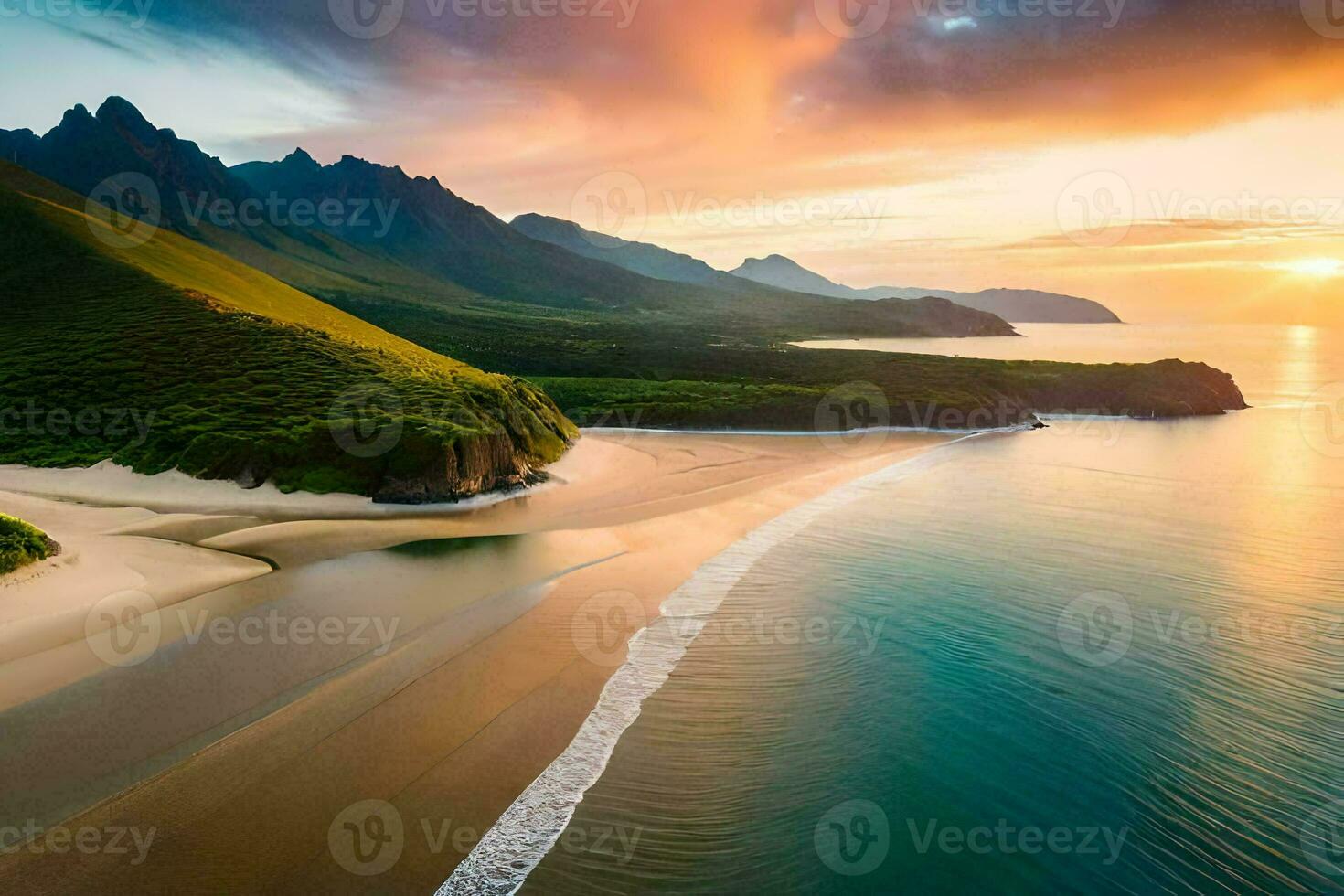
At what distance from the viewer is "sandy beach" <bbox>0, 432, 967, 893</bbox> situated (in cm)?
960

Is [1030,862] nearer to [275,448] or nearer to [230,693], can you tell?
[230,693]

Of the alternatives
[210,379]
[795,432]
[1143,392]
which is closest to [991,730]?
[210,379]

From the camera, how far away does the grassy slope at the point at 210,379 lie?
32.6 metres

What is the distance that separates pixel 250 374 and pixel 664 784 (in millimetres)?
39567

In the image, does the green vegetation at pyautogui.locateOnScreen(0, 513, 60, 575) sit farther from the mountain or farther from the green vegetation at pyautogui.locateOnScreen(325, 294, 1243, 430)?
the green vegetation at pyautogui.locateOnScreen(325, 294, 1243, 430)

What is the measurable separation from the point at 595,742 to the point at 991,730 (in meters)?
7.40

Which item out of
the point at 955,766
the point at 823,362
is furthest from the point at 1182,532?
the point at 823,362

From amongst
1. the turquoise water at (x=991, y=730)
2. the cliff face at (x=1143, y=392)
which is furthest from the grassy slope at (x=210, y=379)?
the cliff face at (x=1143, y=392)

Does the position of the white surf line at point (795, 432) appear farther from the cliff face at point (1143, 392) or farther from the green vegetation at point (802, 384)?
the cliff face at point (1143, 392)

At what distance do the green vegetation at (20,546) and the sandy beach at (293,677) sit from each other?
0.39m

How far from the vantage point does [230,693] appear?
524 inches

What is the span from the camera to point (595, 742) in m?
12.3

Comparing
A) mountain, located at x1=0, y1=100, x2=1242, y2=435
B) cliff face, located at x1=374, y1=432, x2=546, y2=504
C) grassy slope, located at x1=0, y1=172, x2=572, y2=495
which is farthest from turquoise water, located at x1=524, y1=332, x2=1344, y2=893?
grassy slope, located at x1=0, y1=172, x2=572, y2=495

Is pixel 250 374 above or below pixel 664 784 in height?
above
